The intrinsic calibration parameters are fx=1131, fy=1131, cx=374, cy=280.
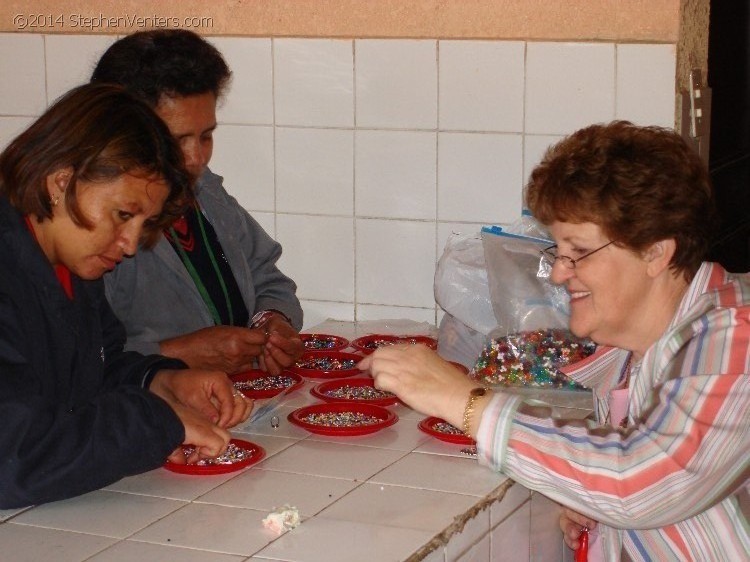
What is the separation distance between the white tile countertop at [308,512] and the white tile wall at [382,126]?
Answer: 1.16m

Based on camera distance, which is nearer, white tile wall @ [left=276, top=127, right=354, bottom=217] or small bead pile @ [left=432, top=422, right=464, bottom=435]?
small bead pile @ [left=432, top=422, right=464, bottom=435]

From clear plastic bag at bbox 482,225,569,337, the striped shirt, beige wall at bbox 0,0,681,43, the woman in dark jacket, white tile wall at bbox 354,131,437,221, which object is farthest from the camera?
white tile wall at bbox 354,131,437,221

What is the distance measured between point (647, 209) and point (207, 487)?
88 cm

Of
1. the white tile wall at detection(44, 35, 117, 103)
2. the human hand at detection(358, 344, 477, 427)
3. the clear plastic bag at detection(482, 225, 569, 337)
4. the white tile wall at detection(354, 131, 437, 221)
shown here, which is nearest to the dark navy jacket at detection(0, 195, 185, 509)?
the human hand at detection(358, 344, 477, 427)

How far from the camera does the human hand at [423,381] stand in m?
1.83

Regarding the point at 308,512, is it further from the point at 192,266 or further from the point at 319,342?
the point at 319,342

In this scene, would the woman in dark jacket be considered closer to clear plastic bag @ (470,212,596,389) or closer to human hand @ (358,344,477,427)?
human hand @ (358,344,477,427)

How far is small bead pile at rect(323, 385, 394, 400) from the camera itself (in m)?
2.51

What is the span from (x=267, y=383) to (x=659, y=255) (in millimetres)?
1052

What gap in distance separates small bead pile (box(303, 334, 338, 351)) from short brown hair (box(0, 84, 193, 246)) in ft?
3.46

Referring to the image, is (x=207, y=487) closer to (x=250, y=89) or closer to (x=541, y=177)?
(x=541, y=177)

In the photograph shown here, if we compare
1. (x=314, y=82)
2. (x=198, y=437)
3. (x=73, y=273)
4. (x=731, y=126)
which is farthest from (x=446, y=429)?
(x=731, y=126)

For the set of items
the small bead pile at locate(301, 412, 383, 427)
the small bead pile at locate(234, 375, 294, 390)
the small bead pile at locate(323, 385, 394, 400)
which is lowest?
the small bead pile at locate(301, 412, 383, 427)

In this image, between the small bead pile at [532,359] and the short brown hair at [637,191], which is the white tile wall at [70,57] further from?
the short brown hair at [637,191]
